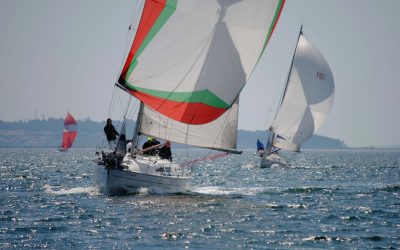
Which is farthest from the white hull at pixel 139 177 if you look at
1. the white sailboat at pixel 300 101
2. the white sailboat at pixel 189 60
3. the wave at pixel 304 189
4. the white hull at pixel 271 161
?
the white sailboat at pixel 300 101

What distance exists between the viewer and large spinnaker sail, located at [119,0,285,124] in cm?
2700

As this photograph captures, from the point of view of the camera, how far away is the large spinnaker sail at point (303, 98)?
65875mm

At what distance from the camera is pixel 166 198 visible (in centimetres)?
2708

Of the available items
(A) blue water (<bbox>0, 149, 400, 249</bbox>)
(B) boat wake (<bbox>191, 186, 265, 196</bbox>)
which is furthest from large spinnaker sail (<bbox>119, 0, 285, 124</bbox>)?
(B) boat wake (<bbox>191, 186, 265, 196</bbox>)

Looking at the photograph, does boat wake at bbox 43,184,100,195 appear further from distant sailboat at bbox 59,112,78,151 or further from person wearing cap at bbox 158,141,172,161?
distant sailboat at bbox 59,112,78,151

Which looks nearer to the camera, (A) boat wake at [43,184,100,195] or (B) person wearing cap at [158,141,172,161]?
(A) boat wake at [43,184,100,195]

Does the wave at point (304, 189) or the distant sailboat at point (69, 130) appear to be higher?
the distant sailboat at point (69, 130)

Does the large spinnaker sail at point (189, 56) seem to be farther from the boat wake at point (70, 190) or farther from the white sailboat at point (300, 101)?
the white sailboat at point (300, 101)

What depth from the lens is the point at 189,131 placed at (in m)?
28.8

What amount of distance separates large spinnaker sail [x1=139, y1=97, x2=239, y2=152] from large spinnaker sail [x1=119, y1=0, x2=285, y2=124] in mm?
1588

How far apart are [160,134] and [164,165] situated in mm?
1253

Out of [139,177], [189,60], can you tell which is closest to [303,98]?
[189,60]

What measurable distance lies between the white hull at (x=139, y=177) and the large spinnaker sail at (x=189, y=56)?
244cm

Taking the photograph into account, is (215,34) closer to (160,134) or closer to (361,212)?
(160,134)
